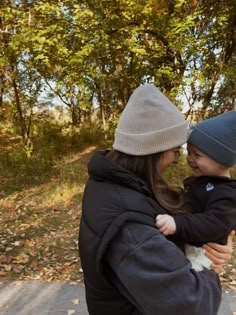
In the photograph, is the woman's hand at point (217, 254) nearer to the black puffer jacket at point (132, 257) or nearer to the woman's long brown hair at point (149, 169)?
the black puffer jacket at point (132, 257)

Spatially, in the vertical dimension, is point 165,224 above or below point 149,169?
below

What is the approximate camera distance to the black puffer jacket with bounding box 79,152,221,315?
39.1 inches

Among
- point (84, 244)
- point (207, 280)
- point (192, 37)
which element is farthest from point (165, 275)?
point (192, 37)

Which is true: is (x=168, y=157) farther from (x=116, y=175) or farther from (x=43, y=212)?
(x=43, y=212)

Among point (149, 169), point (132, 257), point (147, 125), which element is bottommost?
point (132, 257)

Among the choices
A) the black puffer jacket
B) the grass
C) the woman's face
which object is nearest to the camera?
the black puffer jacket

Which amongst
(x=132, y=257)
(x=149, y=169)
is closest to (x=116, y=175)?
(x=149, y=169)

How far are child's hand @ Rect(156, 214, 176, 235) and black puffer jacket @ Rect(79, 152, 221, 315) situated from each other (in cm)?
2

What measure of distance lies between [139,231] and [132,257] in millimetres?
72

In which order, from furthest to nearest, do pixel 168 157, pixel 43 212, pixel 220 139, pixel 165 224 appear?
pixel 43 212 → pixel 220 139 → pixel 168 157 → pixel 165 224

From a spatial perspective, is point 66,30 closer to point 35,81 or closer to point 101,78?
point 101,78

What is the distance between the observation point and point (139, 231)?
1.01 meters

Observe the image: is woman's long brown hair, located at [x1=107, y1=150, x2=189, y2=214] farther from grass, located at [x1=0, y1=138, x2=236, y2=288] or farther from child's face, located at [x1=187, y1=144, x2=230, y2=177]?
grass, located at [x1=0, y1=138, x2=236, y2=288]

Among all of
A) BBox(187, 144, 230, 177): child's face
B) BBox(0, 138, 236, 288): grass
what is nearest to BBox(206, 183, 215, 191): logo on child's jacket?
BBox(187, 144, 230, 177): child's face
